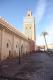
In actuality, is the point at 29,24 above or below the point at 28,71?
above

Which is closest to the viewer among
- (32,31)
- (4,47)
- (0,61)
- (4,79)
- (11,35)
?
(4,79)

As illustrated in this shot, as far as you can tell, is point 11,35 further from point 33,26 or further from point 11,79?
point 33,26

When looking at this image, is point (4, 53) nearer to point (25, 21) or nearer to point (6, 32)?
point (6, 32)

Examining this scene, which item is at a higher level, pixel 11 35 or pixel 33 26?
pixel 33 26

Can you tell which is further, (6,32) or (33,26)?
(33,26)

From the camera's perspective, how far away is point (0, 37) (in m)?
19.5

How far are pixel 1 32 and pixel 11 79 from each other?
1056cm

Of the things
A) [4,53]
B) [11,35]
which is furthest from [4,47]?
[11,35]

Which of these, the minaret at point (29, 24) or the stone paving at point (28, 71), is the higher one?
the minaret at point (29, 24)

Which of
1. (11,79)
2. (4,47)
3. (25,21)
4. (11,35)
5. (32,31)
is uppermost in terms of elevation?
(25,21)

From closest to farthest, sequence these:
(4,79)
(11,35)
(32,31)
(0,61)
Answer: (4,79)
(0,61)
(11,35)
(32,31)

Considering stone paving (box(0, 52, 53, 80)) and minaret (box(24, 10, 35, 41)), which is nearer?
stone paving (box(0, 52, 53, 80))

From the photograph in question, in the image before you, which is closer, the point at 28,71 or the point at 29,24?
the point at 28,71

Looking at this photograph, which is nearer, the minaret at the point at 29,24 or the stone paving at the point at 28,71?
the stone paving at the point at 28,71
